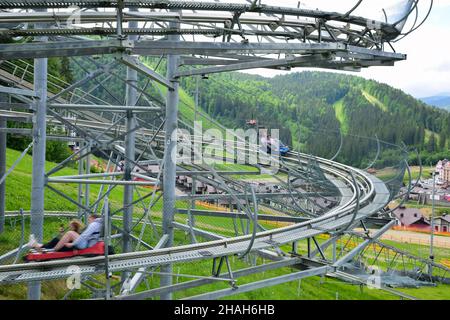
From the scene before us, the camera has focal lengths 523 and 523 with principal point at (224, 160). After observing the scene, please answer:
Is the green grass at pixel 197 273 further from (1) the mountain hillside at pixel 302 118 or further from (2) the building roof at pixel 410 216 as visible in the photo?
(2) the building roof at pixel 410 216

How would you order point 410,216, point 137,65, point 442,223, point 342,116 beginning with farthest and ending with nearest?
point 410,216 < point 442,223 < point 342,116 < point 137,65

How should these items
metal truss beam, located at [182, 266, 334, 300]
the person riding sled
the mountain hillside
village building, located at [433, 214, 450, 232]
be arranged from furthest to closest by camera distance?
village building, located at [433, 214, 450, 232], the mountain hillside, metal truss beam, located at [182, 266, 334, 300], the person riding sled

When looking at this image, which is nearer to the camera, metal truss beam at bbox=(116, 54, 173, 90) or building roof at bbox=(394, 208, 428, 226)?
metal truss beam at bbox=(116, 54, 173, 90)

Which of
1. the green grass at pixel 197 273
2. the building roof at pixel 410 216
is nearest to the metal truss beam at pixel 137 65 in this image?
the green grass at pixel 197 273

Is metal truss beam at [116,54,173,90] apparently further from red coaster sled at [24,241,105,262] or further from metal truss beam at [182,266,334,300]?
metal truss beam at [182,266,334,300]

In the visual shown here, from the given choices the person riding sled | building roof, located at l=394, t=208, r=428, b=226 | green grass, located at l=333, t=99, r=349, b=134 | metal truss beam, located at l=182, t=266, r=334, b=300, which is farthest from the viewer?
building roof, located at l=394, t=208, r=428, b=226

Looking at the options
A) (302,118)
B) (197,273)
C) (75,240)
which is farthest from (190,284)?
(302,118)

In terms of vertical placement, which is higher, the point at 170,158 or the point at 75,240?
the point at 170,158

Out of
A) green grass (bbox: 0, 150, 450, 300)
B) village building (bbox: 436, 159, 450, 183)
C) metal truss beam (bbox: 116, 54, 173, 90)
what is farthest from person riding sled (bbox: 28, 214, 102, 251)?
village building (bbox: 436, 159, 450, 183)

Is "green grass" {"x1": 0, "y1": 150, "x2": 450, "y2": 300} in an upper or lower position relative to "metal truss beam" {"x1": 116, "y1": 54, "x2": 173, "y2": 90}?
lower

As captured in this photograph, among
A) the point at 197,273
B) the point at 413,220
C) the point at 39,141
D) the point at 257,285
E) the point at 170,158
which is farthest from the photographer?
the point at 413,220

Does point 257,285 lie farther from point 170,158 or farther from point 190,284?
point 170,158

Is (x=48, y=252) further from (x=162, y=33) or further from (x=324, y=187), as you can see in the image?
(x=324, y=187)
